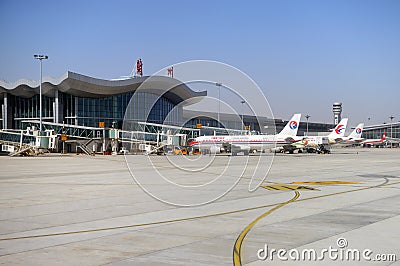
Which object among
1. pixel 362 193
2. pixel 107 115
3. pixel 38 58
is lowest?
pixel 362 193

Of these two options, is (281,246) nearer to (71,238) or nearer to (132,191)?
(71,238)

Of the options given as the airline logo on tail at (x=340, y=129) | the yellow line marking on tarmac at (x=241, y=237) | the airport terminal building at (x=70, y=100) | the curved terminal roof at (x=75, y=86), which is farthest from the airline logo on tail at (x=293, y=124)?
the yellow line marking on tarmac at (x=241, y=237)

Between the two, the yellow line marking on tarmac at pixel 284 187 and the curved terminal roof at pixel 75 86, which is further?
the curved terminal roof at pixel 75 86

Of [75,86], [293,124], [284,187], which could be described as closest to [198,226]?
[284,187]

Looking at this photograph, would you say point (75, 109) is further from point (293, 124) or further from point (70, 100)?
point (293, 124)

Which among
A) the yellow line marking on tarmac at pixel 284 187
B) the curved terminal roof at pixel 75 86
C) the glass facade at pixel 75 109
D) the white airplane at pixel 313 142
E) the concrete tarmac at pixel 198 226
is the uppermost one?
the curved terminal roof at pixel 75 86

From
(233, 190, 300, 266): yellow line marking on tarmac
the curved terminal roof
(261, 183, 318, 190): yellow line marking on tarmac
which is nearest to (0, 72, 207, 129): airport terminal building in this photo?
the curved terminal roof

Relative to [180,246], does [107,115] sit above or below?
above

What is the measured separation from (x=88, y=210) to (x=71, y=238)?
503 centimetres

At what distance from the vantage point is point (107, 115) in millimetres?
116312

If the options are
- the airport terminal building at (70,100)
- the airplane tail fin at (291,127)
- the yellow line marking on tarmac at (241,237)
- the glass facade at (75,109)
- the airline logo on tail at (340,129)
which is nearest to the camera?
the yellow line marking on tarmac at (241,237)

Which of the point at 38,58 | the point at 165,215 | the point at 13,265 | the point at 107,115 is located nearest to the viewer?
the point at 13,265

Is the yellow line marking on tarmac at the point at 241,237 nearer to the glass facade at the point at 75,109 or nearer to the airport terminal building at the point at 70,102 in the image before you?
the airport terminal building at the point at 70,102

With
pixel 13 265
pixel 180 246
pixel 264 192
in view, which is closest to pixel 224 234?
pixel 180 246
